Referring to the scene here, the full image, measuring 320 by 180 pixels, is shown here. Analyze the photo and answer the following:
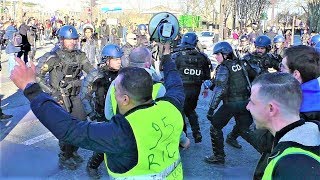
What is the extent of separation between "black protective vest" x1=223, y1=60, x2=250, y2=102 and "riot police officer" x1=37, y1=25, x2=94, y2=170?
186 cm

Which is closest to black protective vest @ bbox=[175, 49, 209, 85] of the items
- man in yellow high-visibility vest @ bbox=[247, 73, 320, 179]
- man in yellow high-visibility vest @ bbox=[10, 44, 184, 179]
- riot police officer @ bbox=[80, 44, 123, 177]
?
riot police officer @ bbox=[80, 44, 123, 177]

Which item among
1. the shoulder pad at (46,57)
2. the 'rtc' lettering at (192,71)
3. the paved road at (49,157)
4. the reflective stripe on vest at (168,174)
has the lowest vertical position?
the paved road at (49,157)

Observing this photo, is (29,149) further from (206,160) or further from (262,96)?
(262,96)

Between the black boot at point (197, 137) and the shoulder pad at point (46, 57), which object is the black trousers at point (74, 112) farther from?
the black boot at point (197, 137)

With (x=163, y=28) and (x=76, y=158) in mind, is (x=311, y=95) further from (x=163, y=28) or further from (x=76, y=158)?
(x=76, y=158)

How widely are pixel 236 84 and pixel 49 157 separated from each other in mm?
2861

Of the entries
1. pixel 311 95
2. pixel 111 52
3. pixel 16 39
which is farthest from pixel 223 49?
pixel 16 39

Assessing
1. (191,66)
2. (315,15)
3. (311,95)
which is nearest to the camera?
(311,95)

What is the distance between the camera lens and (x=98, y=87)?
5375mm

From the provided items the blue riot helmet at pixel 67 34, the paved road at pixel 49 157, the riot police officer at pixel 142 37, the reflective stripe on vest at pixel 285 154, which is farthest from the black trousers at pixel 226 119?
the riot police officer at pixel 142 37

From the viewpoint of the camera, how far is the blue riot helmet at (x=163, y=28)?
3975 mm

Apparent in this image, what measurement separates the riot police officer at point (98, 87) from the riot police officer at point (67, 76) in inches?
14.0

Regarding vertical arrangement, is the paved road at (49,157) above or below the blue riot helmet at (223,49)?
below

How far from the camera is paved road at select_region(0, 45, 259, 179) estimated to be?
18.2 ft
